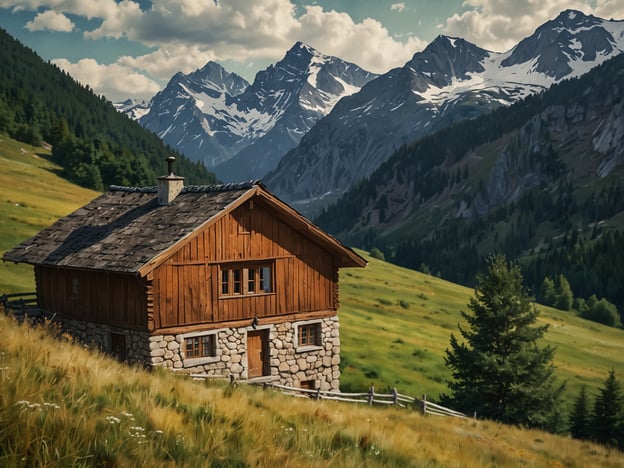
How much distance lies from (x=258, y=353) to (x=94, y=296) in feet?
25.8

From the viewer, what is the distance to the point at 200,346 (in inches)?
1087

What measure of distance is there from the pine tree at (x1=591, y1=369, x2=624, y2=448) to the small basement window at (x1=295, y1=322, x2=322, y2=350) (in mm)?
20234

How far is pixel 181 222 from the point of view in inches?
1110

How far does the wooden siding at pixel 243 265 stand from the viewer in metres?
26.9

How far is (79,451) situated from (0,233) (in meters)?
54.1

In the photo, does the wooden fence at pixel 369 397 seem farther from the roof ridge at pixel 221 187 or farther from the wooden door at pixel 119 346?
the roof ridge at pixel 221 187

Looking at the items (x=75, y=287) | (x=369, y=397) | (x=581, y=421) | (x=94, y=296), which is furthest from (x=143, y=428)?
(x=581, y=421)

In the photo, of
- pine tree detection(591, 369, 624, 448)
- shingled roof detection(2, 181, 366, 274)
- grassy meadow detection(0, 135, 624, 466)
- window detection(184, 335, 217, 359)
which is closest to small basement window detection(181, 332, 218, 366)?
window detection(184, 335, 217, 359)

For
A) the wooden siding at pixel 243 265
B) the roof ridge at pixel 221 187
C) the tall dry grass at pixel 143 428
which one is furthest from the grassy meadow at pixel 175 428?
the roof ridge at pixel 221 187

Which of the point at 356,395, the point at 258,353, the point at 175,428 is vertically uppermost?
the point at 175,428

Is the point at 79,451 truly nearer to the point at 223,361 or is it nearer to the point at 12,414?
the point at 12,414

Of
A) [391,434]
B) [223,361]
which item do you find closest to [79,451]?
[391,434]

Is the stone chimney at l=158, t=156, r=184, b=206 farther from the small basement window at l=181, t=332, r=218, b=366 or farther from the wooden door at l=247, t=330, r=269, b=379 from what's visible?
the wooden door at l=247, t=330, r=269, b=379

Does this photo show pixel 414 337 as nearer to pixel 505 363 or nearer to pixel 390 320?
pixel 390 320
